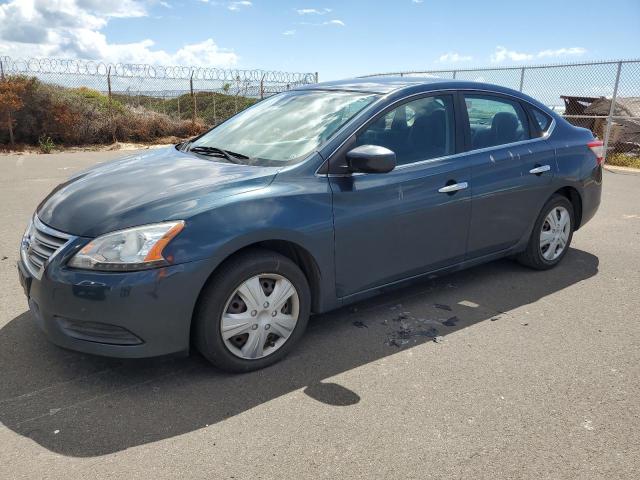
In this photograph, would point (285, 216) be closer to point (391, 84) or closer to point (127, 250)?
point (127, 250)

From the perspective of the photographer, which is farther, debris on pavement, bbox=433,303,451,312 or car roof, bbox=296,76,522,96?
debris on pavement, bbox=433,303,451,312

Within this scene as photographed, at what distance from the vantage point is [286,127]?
3.99m

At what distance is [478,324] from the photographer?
4039 millimetres

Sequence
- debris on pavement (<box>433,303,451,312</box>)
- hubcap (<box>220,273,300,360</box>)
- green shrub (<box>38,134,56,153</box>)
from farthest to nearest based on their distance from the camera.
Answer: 1. green shrub (<box>38,134,56,153</box>)
2. debris on pavement (<box>433,303,451,312</box>)
3. hubcap (<box>220,273,300,360</box>)

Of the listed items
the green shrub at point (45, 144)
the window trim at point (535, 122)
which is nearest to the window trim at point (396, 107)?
the window trim at point (535, 122)

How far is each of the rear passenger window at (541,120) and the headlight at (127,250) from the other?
346 cm

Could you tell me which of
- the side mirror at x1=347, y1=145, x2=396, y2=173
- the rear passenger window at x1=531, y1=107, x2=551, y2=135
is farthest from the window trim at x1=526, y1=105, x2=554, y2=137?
the side mirror at x1=347, y1=145, x2=396, y2=173

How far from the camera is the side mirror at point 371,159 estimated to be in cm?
340

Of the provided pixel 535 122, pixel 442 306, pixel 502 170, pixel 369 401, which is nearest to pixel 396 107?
pixel 502 170

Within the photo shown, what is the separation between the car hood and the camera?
3.00m

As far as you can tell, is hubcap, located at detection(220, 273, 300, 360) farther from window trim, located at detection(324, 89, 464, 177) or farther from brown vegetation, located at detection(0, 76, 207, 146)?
brown vegetation, located at detection(0, 76, 207, 146)

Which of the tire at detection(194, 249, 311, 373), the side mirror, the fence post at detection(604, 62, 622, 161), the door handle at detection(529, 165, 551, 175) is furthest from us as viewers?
the fence post at detection(604, 62, 622, 161)

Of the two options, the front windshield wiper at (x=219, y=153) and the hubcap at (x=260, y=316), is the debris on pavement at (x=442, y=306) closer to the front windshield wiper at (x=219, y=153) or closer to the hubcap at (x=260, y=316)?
the hubcap at (x=260, y=316)

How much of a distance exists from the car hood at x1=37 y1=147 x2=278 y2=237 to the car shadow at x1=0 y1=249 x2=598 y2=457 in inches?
33.6
